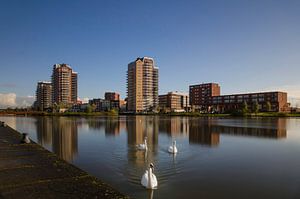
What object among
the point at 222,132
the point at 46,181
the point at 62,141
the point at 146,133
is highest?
the point at 46,181

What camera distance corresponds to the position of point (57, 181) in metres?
10.9

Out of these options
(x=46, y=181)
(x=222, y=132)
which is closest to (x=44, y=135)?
(x=222, y=132)

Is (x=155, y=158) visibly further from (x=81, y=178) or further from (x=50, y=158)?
(x=81, y=178)

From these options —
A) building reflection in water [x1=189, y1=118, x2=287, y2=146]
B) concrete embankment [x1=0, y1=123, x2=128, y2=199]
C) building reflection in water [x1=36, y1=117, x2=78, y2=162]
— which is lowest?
building reflection in water [x1=189, y1=118, x2=287, y2=146]

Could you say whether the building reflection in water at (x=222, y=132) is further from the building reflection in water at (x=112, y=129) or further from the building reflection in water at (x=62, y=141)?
the building reflection in water at (x=62, y=141)

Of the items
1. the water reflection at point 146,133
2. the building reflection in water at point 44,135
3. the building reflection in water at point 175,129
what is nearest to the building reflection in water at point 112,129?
the water reflection at point 146,133

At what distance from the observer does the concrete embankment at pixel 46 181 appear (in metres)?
9.32

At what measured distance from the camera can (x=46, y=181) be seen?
428 inches

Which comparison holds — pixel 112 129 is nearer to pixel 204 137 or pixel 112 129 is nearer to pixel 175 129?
pixel 175 129

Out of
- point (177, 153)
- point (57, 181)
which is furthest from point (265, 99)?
point (57, 181)

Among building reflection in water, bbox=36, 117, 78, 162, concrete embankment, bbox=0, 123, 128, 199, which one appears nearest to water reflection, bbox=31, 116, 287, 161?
building reflection in water, bbox=36, 117, 78, 162

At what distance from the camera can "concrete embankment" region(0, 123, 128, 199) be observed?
9.32 m

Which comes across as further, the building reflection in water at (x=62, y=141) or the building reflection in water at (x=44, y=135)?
the building reflection in water at (x=44, y=135)

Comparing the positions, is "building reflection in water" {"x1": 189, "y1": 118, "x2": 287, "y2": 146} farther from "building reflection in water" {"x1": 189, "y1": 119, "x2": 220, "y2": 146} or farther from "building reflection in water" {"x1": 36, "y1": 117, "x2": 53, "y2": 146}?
"building reflection in water" {"x1": 36, "y1": 117, "x2": 53, "y2": 146}
